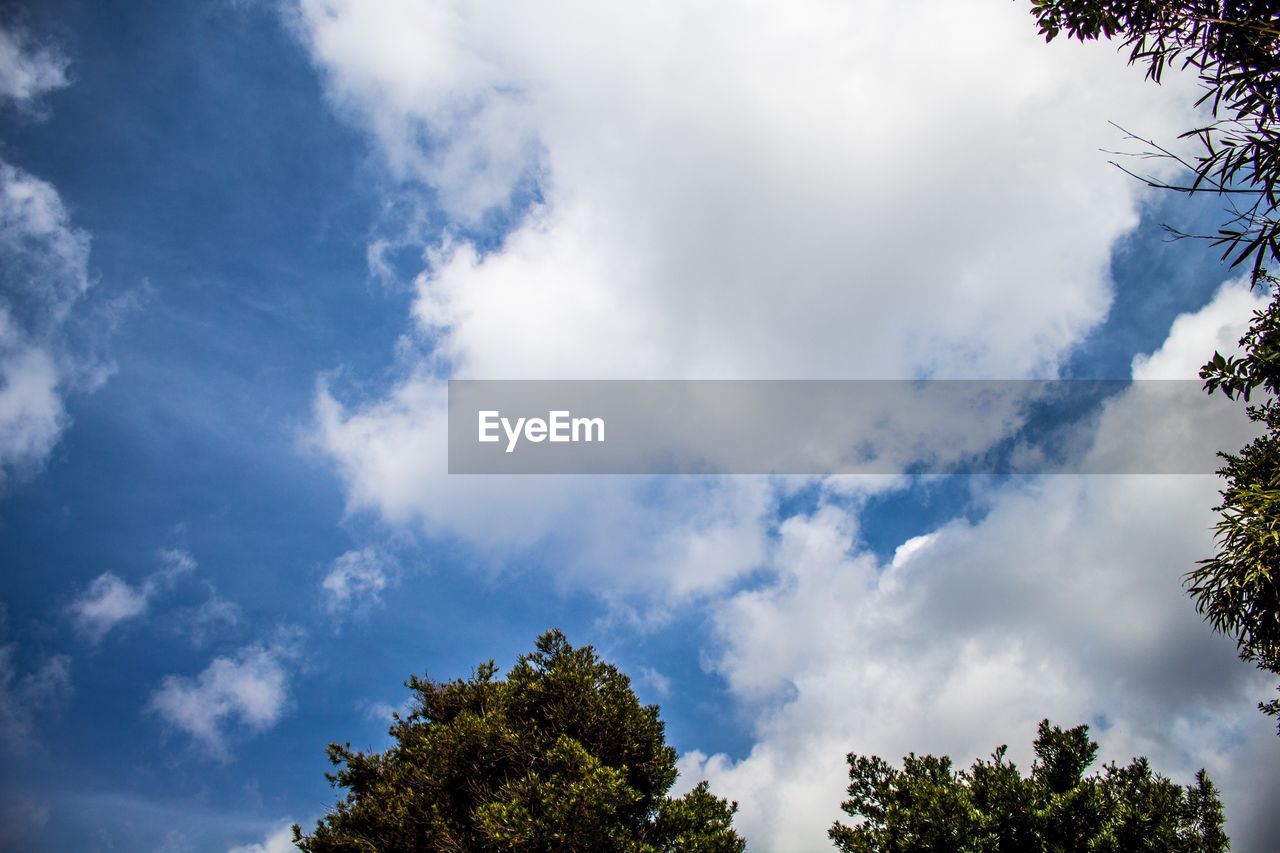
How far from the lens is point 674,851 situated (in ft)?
59.5

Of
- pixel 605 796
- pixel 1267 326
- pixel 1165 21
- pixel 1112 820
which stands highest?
pixel 1165 21

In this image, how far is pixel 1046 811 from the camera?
58.7 feet

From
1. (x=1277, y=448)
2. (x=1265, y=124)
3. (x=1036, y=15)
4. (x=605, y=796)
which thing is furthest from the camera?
(x=605, y=796)

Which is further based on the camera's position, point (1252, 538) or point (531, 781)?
point (531, 781)

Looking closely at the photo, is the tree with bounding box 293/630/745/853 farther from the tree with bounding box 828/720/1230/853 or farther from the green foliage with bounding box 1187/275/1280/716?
the green foliage with bounding box 1187/275/1280/716

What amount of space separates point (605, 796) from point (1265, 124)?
1932cm

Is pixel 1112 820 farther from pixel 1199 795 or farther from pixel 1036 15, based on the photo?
pixel 1036 15

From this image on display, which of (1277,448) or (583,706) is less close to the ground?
(1277,448)

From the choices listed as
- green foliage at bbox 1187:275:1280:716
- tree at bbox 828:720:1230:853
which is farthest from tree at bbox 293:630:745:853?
green foliage at bbox 1187:275:1280:716

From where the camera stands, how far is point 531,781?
17.5 meters

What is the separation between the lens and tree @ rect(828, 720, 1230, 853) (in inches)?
687

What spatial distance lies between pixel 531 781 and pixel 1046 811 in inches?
599

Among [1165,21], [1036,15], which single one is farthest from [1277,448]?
[1036,15]

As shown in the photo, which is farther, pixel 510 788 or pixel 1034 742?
pixel 1034 742
